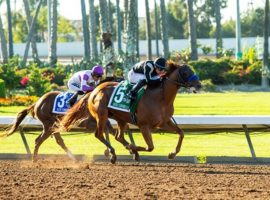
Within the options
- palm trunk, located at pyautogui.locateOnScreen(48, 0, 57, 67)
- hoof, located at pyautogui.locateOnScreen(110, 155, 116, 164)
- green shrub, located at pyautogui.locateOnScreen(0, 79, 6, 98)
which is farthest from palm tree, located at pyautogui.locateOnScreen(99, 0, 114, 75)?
hoof, located at pyautogui.locateOnScreen(110, 155, 116, 164)

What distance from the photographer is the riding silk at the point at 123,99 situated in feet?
42.3

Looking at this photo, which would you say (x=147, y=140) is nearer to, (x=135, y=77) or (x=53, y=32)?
(x=135, y=77)

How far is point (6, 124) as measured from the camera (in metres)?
Answer: 14.9

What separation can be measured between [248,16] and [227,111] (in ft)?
217

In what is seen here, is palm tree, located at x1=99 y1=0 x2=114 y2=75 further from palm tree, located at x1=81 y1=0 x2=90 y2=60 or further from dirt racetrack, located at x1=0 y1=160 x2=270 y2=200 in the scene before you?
palm tree, located at x1=81 y1=0 x2=90 y2=60

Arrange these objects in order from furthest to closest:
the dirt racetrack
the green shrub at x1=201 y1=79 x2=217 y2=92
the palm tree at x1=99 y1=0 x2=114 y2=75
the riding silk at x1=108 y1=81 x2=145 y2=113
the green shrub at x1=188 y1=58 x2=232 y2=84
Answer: the green shrub at x1=188 y1=58 x2=232 y2=84
the green shrub at x1=201 y1=79 x2=217 y2=92
the palm tree at x1=99 y1=0 x2=114 y2=75
the riding silk at x1=108 y1=81 x2=145 y2=113
the dirt racetrack

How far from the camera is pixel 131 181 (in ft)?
34.4

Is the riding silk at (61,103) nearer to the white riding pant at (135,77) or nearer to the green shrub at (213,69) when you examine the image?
the white riding pant at (135,77)

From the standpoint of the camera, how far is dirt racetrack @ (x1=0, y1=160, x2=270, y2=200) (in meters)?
9.26

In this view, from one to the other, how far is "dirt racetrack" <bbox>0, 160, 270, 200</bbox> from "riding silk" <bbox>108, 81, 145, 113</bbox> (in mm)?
877

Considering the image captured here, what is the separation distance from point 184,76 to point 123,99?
1035 millimetres

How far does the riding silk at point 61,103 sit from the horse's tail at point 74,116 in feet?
1.36

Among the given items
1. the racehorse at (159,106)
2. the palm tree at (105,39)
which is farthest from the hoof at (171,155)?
A: the palm tree at (105,39)

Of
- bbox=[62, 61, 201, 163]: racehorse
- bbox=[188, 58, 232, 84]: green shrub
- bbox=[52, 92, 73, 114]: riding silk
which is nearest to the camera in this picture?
bbox=[62, 61, 201, 163]: racehorse
